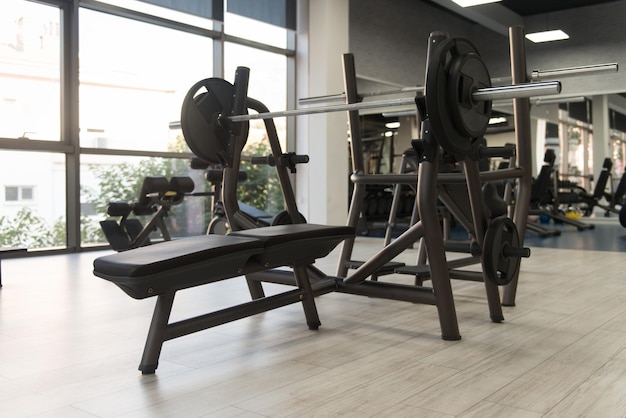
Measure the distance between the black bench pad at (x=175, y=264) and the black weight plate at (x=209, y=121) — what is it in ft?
2.31

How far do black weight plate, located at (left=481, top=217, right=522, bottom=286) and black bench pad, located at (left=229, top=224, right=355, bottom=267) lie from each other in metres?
0.55

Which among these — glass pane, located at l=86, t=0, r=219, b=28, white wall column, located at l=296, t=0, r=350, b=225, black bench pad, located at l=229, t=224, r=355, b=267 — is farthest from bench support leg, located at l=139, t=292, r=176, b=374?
white wall column, located at l=296, t=0, r=350, b=225

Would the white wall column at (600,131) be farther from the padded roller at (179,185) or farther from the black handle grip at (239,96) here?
the black handle grip at (239,96)

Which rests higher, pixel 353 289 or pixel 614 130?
pixel 614 130

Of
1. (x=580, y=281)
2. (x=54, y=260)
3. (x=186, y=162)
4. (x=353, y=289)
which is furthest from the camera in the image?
(x=186, y=162)

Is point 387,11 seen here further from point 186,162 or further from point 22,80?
point 22,80

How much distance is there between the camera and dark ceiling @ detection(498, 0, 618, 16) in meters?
8.24

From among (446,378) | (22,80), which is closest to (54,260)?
(22,80)

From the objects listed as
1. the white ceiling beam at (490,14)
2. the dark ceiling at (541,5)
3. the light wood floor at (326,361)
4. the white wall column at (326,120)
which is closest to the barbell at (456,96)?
the light wood floor at (326,361)

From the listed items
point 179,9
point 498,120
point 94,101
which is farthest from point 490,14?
point 94,101

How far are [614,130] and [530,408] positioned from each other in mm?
8125

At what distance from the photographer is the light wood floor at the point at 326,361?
1.48 meters

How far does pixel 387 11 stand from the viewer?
8.22 meters

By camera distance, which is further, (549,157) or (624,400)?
(549,157)
